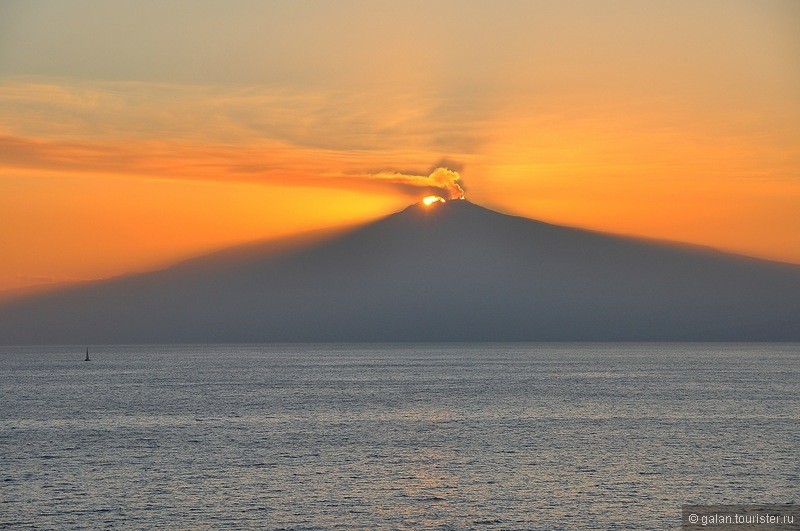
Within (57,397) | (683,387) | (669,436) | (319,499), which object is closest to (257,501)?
(319,499)

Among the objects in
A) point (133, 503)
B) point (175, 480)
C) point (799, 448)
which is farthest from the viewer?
point (799, 448)

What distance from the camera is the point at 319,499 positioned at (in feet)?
174

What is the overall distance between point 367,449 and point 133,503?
23999 mm

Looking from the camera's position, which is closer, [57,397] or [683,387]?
[57,397]

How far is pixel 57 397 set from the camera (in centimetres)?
13738

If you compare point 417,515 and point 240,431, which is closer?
point 417,515

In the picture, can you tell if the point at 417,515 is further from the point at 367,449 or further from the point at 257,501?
the point at 367,449

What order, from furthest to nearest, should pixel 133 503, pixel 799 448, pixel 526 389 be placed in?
pixel 526 389 → pixel 799 448 → pixel 133 503

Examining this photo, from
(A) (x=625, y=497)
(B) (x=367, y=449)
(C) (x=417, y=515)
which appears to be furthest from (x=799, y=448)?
(C) (x=417, y=515)

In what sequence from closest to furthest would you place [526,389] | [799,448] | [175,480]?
[175,480] → [799,448] → [526,389]

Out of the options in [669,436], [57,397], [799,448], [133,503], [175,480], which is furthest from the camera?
[57,397]

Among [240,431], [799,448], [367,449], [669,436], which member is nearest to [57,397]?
[240,431]

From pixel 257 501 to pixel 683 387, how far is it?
11611 cm

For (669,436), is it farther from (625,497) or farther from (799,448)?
(625,497)
